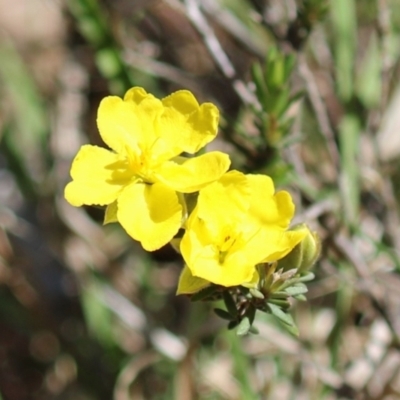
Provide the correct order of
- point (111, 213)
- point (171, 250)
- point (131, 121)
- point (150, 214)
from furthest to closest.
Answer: point (171, 250) < point (131, 121) < point (111, 213) < point (150, 214)

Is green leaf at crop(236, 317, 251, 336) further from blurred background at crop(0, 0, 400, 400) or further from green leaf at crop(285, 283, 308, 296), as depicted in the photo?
blurred background at crop(0, 0, 400, 400)

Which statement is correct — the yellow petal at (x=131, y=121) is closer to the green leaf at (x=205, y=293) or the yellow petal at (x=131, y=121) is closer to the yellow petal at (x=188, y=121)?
the yellow petal at (x=188, y=121)

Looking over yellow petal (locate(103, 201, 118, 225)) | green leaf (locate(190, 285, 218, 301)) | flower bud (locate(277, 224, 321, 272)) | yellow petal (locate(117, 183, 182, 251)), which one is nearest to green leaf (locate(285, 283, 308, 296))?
flower bud (locate(277, 224, 321, 272))

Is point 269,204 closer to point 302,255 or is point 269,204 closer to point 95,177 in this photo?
point 302,255

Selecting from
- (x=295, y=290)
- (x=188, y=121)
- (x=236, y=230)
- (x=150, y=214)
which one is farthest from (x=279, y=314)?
(x=188, y=121)

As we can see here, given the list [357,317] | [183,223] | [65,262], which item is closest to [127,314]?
[65,262]

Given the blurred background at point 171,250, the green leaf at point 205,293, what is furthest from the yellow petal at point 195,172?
the blurred background at point 171,250

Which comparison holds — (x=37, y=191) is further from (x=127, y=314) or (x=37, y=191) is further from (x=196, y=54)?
(x=196, y=54)
